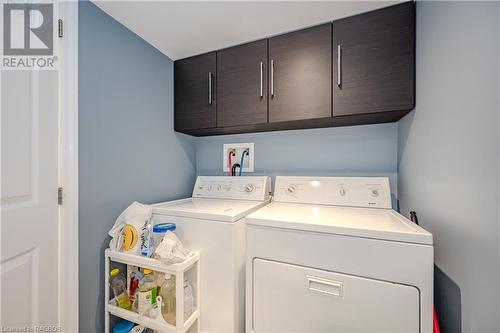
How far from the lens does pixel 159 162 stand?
1.53 m

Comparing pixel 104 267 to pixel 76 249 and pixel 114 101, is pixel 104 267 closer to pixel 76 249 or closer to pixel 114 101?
pixel 76 249

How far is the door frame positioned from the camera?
987mm

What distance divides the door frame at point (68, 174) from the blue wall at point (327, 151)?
106 centimetres

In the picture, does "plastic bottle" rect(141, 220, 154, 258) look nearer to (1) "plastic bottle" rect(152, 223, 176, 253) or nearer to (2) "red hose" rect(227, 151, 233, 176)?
(1) "plastic bottle" rect(152, 223, 176, 253)

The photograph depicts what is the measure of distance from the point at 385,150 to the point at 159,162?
5.45 ft

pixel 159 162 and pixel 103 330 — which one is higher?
pixel 159 162

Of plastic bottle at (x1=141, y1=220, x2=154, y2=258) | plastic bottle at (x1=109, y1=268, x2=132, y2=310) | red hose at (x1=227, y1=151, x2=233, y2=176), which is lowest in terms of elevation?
plastic bottle at (x1=109, y1=268, x2=132, y2=310)

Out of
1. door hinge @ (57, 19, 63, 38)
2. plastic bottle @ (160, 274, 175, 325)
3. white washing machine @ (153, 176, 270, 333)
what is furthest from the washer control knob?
door hinge @ (57, 19, 63, 38)

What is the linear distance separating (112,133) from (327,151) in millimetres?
1474

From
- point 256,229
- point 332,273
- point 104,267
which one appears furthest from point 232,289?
point 104,267

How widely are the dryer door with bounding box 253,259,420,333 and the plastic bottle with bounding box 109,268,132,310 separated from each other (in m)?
0.76

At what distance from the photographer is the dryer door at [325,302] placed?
74 cm

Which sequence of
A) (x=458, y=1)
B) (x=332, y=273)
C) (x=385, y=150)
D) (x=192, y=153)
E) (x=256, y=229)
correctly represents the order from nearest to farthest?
(x=458, y=1) → (x=332, y=273) → (x=256, y=229) → (x=385, y=150) → (x=192, y=153)

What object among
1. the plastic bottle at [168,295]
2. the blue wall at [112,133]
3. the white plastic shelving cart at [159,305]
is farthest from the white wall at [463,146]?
the blue wall at [112,133]
